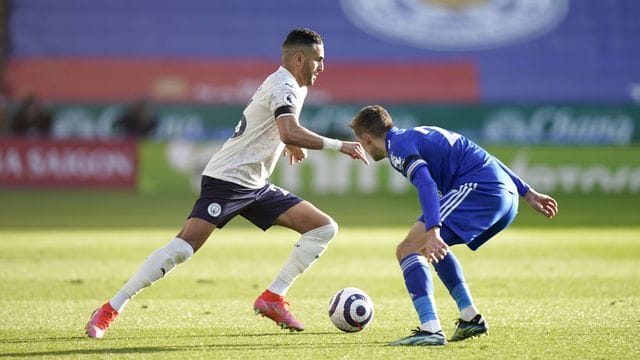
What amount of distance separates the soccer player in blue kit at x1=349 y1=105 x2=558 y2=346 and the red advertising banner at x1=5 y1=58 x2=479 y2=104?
2223 centimetres

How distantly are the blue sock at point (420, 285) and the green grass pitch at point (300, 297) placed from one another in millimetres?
248

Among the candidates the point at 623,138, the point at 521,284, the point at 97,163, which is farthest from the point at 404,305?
the point at 623,138

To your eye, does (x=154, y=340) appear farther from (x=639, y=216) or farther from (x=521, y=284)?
(x=639, y=216)

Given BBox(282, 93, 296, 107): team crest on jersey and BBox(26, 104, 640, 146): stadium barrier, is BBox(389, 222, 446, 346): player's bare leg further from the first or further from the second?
BBox(26, 104, 640, 146): stadium barrier

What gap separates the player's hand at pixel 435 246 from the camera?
6664 mm

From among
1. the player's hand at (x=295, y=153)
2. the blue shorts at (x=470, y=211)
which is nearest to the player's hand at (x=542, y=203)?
the blue shorts at (x=470, y=211)

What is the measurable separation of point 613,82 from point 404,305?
23.2 meters

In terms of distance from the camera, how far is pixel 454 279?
7336mm

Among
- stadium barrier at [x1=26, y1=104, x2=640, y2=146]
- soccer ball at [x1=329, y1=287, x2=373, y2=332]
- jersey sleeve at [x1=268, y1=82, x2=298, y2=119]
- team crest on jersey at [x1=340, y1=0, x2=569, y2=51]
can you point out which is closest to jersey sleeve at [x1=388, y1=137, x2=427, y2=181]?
jersey sleeve at [x1=268, y1=82, x2=298, y2=119]

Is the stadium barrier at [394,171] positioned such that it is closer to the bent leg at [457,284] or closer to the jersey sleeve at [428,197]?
the bent leg at [457,284]

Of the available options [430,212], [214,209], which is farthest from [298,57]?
[430,212]

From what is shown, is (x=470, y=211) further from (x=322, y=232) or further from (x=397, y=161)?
(x=322, y=232)

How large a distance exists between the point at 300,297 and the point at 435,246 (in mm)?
3229

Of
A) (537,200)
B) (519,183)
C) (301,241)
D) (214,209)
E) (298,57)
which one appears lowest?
(301,241)
